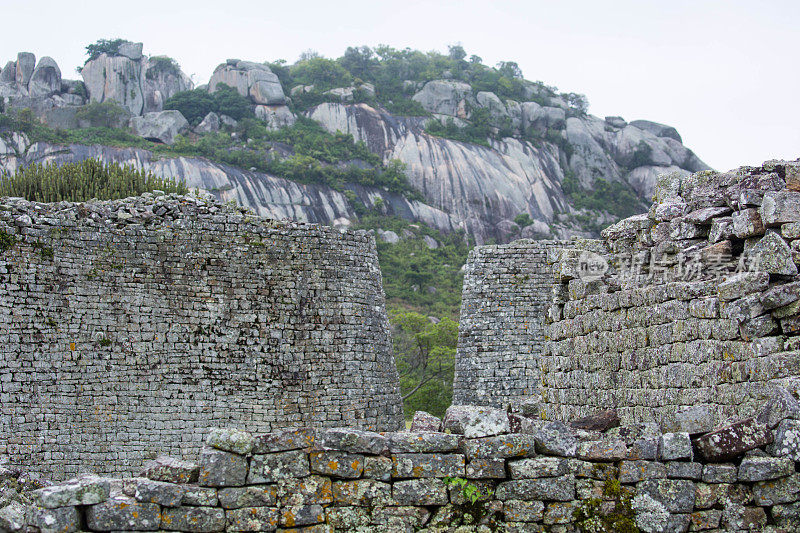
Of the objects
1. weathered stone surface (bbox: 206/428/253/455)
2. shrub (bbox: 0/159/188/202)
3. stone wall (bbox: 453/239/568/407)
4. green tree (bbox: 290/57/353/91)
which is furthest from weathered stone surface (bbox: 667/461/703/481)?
green tree (bbox: 290/57/353/91)

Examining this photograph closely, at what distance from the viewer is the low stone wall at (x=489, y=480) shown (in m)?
5.06

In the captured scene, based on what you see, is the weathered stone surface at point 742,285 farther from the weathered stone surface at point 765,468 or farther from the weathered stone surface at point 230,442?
the weathered stone surface at point 230,442

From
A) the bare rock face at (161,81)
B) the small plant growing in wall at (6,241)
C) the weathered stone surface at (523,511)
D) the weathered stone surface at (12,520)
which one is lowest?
the weathered stone surface at (12,520)

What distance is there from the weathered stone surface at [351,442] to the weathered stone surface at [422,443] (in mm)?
95

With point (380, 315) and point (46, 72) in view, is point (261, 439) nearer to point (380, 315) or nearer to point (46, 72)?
point (380, 315)

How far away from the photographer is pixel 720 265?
768 cm

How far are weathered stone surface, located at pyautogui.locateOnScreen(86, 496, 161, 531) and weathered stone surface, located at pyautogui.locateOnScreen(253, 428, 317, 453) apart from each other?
2.34ft

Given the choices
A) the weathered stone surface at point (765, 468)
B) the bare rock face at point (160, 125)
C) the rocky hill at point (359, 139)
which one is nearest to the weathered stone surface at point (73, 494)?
the weathered stone surface at point (765, 468)

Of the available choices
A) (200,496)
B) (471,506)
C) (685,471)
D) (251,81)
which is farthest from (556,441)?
(251,81)

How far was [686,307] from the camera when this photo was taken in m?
7.80

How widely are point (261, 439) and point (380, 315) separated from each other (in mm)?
12566

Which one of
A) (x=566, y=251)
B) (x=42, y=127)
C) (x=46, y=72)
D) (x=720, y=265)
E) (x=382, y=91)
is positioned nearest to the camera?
(x=720, y=265)

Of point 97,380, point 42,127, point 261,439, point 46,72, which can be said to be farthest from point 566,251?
point 46,72

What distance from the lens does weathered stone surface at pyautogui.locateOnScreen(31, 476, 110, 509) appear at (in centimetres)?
478
